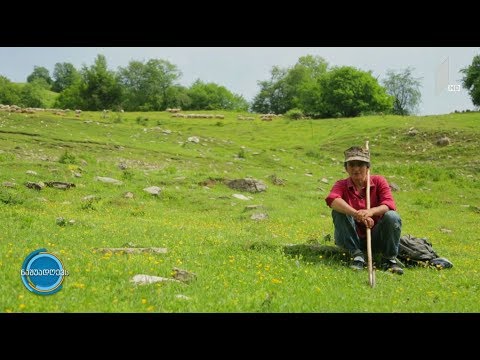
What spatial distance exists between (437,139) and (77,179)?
26412 millimetres

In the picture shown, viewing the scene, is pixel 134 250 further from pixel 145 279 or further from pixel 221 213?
pixel 221 213

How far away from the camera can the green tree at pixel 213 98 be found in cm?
10250

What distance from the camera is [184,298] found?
696 cm

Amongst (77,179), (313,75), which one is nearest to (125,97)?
(313,75)

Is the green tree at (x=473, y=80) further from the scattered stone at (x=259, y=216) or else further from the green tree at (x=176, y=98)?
the green tree at (x=176, y=98)

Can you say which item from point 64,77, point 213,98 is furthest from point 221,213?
point 64,77

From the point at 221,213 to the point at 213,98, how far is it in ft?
308

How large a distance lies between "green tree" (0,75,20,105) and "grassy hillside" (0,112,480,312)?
39.4 m

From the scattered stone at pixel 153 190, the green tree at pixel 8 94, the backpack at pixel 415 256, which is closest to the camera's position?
the backpack at pixel 415 256

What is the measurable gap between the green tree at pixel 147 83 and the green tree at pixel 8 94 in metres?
15.5

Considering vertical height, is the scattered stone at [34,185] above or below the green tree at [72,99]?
below

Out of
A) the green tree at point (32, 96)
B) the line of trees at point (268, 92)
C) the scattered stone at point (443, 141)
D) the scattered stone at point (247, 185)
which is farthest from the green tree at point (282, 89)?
the scattered stone at point (247, 185)

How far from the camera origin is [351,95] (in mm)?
69062
